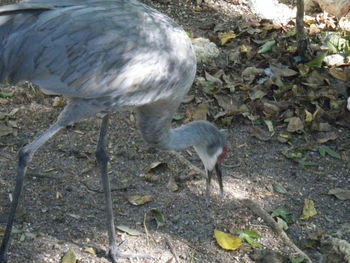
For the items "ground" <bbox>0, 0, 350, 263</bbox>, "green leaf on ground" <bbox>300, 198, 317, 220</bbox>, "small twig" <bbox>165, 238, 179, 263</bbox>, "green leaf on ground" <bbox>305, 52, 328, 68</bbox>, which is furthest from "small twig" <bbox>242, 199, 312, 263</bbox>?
"green leaf on ground" <bbox>305, 52, 328, 68</bbox>

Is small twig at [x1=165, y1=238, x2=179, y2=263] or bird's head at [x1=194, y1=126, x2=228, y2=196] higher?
bird's head at [x1=194, y1=126, x2=228, y2=196]

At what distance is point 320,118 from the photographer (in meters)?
5.80

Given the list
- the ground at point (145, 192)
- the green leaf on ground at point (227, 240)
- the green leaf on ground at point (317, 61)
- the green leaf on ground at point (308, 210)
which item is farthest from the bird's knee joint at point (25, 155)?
the green leaf on ground at point (317, 61)

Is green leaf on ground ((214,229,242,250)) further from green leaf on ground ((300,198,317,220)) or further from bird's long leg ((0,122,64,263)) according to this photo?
bird's long leg ((0,122,64,263))

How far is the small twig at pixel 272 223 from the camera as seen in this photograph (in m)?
4.47

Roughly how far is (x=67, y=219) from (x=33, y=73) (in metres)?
1.09

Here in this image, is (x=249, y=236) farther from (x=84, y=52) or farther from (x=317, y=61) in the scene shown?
(x=317, y=61)

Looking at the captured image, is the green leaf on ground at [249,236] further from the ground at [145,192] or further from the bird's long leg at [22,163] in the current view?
the bird's long leg at [22,163]

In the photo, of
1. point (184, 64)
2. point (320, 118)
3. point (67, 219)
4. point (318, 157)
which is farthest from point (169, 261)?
point (320, 118)

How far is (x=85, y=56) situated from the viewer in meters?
4.04

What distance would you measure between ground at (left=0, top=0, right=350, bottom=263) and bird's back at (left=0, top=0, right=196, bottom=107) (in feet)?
3.14

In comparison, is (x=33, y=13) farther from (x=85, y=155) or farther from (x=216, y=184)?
(x=216, y=184)

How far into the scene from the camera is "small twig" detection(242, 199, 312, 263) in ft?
14.7

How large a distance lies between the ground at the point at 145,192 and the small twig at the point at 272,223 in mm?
32
